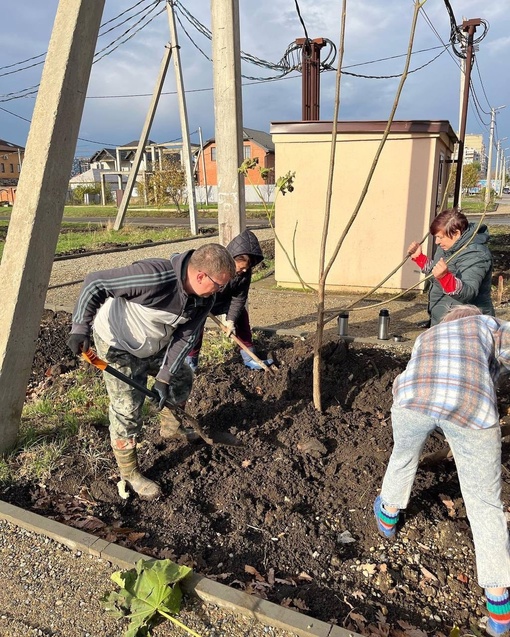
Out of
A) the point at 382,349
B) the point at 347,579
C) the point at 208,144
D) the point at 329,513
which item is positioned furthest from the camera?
the point at 208,144

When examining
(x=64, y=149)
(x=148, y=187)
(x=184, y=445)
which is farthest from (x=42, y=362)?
(x=148, y=187)

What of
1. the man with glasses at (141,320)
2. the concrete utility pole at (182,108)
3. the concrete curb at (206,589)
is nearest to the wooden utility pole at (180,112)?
the concrete utility pole at (182,108)

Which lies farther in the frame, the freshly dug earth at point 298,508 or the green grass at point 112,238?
the green grass at point 112,238

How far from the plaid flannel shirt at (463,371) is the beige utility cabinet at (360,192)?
5.45 m

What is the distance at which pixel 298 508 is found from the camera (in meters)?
2.77

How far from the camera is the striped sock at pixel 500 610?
2.00 meters

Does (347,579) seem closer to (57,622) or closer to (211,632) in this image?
(211,632)

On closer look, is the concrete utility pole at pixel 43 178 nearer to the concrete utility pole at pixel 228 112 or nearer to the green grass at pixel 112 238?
the concrete utility pole at pixel 228 112

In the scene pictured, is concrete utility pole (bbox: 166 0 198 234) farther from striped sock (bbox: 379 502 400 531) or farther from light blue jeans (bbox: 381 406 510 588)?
light blue jeans (bbox: 381 406 510 588)

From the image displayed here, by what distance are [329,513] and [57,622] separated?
4.64ft

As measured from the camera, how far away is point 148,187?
111 feet

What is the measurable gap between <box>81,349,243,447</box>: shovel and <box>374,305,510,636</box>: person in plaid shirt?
1453 mm

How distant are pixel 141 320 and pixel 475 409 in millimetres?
1729

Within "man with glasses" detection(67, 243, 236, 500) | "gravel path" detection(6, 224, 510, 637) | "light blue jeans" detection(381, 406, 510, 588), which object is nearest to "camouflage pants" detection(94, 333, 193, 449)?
"man with glasses" detection(67, 243, 236, 500)
